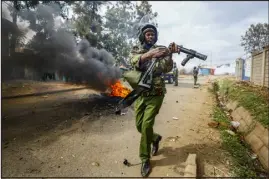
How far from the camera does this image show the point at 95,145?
415 centimetres

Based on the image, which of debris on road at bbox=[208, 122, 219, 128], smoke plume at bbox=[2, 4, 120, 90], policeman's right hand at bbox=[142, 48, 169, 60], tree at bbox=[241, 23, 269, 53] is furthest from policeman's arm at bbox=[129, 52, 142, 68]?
tree at bbox=[241, 23, 269, 53]

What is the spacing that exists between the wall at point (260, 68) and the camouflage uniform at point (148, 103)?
955 cm

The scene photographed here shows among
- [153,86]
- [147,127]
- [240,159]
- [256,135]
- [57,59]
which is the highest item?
[57,59]

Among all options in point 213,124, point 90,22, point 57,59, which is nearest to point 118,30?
point 90,22

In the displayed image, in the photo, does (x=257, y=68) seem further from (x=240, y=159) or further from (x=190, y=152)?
(x=190, y=152)

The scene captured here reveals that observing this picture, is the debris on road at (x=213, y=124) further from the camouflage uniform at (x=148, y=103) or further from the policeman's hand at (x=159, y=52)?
the policeman's hand at (x=159, y=52)

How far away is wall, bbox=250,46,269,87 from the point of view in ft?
37.5

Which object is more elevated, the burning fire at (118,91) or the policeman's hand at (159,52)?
the policeman's hand at (159,52)

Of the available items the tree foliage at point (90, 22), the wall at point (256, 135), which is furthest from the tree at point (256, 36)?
the wall at point (256, 135)

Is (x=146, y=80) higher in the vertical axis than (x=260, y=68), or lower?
lower

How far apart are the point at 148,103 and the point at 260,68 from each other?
38.8ft

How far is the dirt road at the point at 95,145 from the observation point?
3219mm

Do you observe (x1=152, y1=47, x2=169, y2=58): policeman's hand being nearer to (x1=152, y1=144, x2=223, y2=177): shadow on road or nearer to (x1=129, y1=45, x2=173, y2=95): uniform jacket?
(x1=129, y1=45, x2=173, y2=95): uniform jacket

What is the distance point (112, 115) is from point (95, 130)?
1.41 m
